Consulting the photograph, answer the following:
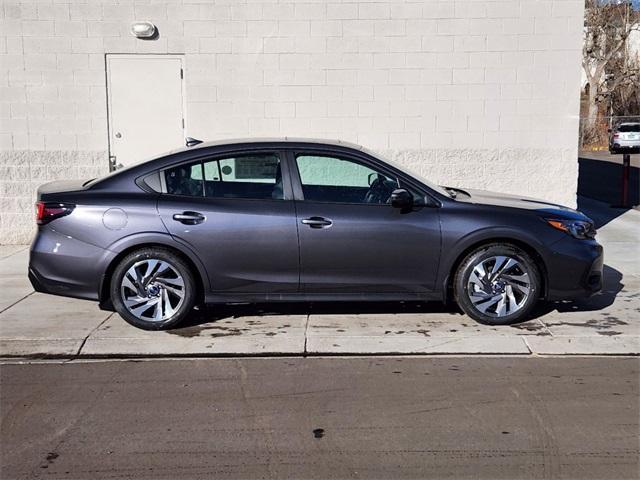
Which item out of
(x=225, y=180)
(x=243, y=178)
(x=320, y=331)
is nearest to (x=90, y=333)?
(x=225, y=180)

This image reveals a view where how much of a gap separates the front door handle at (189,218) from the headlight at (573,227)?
3.04 m

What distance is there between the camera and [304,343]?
21.6ft

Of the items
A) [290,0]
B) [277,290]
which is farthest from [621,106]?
[277,290]

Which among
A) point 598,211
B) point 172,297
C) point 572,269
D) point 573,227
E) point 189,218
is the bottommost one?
point 598,211

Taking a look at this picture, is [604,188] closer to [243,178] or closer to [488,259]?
[488,259]

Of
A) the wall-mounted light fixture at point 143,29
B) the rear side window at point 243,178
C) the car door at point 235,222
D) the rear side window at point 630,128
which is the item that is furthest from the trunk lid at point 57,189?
the rear side window at point 630,128

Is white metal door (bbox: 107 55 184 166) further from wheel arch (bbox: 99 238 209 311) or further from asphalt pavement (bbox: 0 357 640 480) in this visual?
asphalt pavement (bbox: 0 357 640 480)

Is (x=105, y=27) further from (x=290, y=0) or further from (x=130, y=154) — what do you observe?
(x=290, y=0)

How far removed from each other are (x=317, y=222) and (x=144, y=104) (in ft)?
16.6

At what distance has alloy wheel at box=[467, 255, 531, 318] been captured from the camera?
6867 mm

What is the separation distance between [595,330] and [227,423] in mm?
3644

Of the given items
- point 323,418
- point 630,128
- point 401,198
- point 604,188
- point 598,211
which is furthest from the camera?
point 630,128

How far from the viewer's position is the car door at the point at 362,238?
676cm

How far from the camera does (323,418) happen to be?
5.04 m
